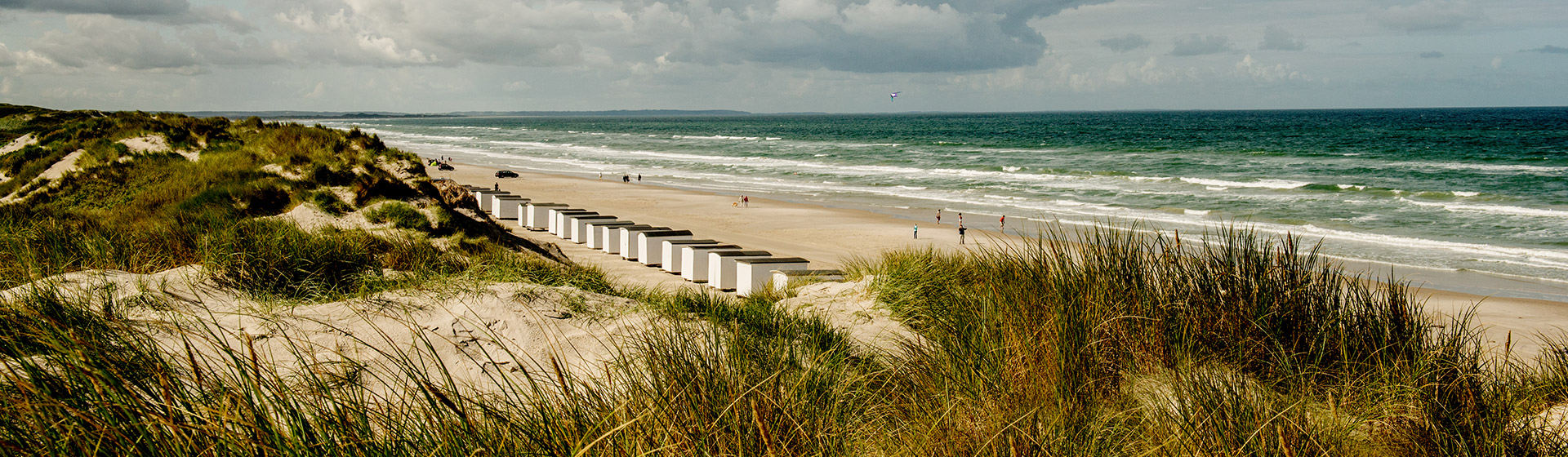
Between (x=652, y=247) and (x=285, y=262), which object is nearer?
(x=285, y=262)

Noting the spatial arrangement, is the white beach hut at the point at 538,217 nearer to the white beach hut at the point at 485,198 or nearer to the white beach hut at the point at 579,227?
the white beach hut at the point at 579,227

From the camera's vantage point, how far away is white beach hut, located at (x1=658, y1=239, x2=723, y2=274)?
1480cm

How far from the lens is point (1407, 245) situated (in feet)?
65.8

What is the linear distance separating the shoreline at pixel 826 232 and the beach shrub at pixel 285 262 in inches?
244

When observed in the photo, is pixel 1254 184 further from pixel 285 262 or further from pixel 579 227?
pixel 285 262

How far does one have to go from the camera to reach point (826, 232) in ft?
75.0

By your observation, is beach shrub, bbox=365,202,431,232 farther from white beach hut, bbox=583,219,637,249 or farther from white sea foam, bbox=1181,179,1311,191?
white sea foam, bbox=1181,179,1311,191

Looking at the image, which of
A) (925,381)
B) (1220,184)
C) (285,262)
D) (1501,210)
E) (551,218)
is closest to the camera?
(925,381)

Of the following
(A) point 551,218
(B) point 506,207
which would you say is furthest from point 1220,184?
(B) point 506,207

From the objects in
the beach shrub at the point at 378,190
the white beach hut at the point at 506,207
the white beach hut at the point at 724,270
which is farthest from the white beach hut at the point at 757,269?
the white beach hut at the point at 506,207

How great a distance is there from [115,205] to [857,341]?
12.3 metres

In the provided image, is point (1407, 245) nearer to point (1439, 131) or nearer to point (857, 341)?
point (857, 341)

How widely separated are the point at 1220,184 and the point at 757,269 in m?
29.9

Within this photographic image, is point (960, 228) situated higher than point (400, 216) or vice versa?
point (400, 216)
